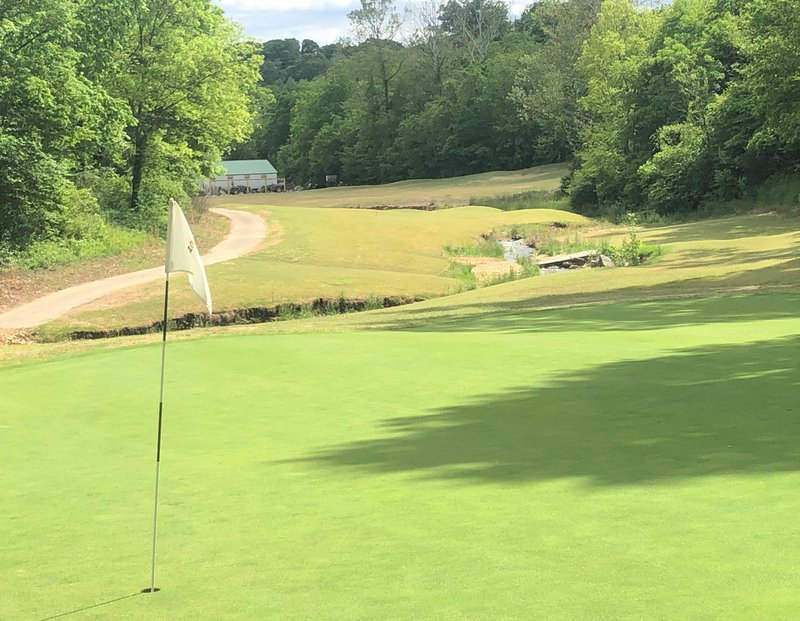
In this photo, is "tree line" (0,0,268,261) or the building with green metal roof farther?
the building with green metal roof

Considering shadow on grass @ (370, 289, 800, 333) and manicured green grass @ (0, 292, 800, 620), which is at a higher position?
manicured green grass @ (0, 292, 800, 620)

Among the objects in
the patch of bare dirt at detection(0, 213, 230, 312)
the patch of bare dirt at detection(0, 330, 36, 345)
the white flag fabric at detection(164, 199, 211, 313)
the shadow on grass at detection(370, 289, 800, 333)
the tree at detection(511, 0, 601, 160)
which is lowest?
the patch of bare dirt at detection(0, 330, 36, 345)

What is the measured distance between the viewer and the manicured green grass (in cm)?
491

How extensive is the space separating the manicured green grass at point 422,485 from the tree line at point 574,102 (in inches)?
977

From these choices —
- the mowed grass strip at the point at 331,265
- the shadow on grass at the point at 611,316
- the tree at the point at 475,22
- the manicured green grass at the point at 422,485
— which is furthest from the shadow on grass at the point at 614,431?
the tree at the point at 475,22

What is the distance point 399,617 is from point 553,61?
3726 inches

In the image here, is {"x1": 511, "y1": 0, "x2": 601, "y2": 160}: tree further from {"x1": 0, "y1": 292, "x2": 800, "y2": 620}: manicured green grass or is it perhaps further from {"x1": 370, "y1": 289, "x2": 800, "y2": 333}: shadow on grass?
{"x1": 0, "y1": 292, "x2": 800, "y2": 620}: manicured green grass

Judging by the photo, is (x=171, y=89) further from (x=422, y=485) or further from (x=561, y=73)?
(x=561, y=73)

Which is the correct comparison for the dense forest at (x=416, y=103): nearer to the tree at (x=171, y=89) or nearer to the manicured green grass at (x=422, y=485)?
the tree at (x=171, y=89)

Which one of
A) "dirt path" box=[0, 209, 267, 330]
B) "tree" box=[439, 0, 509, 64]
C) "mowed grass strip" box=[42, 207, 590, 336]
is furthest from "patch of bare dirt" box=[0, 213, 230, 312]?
"tree" box=[439, 0, 509, 64]

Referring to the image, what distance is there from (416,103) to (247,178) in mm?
33691

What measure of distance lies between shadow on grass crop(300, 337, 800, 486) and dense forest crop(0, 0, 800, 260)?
24.6m

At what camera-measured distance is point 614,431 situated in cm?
845

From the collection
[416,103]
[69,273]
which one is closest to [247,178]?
[416,103]
